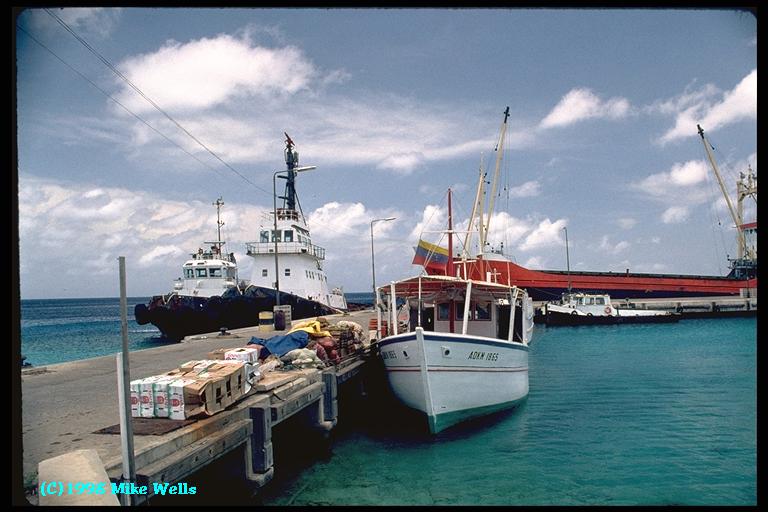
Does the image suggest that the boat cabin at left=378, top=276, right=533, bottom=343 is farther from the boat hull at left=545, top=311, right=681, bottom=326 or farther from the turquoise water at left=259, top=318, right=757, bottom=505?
the boat hull at left=545, top=311, right=681, bottom=326

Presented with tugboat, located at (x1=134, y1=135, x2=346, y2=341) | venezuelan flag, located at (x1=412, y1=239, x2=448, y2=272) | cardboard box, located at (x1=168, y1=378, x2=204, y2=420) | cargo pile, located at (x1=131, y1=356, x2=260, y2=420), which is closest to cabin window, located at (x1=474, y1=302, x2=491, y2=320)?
venezuelan flag, located at (x1=412, y1=239, x2=448, y2=272)

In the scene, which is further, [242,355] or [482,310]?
[482,310]

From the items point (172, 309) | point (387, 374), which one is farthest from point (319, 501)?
point (172, 309)

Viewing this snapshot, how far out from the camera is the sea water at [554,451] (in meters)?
9.80

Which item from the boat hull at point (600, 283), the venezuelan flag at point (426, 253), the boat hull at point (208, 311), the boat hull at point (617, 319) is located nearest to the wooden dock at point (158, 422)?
the venezuelan flag at point (426, 253)

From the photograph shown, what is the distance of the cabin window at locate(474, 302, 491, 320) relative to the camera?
57.7 feet

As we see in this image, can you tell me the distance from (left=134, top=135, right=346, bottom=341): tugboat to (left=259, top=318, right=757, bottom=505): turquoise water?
23601 mm

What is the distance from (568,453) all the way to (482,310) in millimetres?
6093

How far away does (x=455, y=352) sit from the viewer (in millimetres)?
13977

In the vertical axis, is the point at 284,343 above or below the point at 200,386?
below

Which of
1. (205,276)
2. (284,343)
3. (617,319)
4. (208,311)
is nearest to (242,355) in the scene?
(284,343)

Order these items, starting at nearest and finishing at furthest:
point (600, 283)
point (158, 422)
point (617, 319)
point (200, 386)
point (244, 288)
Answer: point (158, 422), point (200, 386), point (244, 288), point (617, 319), point (600, 283)

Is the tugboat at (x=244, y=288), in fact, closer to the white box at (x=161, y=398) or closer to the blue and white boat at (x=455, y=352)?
the blue and white boat at (x=455, y=352)

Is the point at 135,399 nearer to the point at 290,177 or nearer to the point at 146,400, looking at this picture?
the point at 146,400
